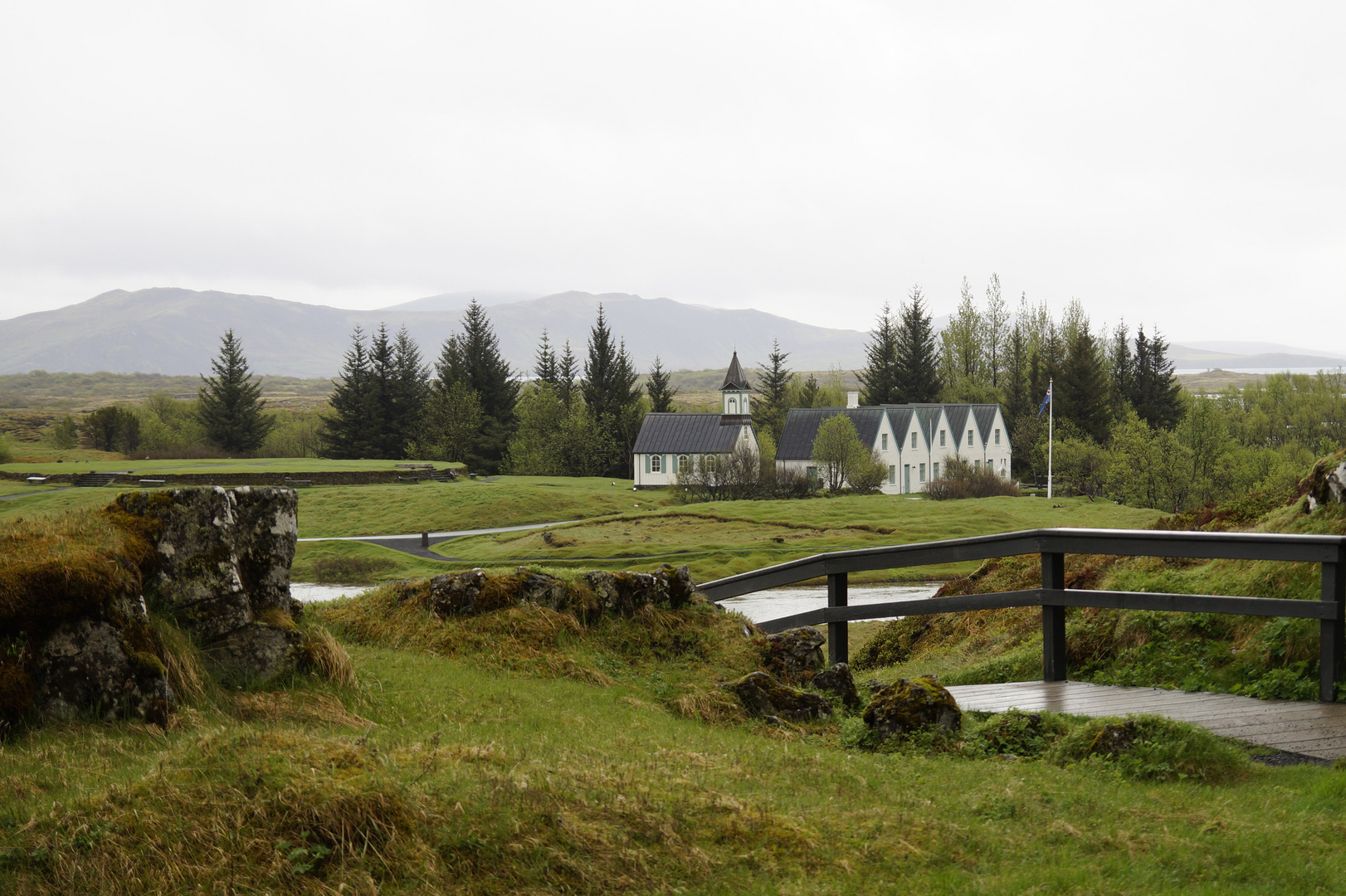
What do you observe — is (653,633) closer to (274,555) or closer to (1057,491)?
(274,555)

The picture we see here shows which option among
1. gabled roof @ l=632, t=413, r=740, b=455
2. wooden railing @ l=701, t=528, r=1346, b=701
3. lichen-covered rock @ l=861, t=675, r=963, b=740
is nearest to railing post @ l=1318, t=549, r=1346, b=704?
wooden railing @ l=701, t=528, r=1346, b=701

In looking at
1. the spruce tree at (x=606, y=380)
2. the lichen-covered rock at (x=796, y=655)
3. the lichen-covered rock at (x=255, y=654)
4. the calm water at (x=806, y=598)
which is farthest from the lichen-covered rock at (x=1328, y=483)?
the spruce tree at (x=606, y=380)

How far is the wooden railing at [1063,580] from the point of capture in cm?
639

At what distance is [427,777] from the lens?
13.0 ft

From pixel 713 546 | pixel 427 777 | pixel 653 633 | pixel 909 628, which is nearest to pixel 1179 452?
pixel 713 546

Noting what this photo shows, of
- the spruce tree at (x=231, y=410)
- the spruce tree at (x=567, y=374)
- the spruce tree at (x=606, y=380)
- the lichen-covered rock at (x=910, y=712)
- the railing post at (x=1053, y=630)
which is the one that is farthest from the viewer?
the spruce tree at (x=567, y=374)

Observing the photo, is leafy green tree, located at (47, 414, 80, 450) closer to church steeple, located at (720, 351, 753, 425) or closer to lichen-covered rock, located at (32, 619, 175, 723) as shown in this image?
church steeple, located at (720, 351, 753, 425)

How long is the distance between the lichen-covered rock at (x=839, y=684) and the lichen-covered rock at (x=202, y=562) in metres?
3.90

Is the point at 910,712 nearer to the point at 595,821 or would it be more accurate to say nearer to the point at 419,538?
the point at 595,821

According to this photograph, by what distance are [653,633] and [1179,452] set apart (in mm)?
64438

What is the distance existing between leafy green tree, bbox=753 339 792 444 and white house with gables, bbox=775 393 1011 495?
7523 mm

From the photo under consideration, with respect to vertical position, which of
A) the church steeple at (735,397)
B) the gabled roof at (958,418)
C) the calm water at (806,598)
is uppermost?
the church steeple at (735,397)

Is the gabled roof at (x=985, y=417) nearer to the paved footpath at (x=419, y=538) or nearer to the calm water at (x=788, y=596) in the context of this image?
the paved footpath at (x=419, y=538)

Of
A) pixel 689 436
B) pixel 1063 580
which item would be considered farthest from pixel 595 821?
pixel 689 436
